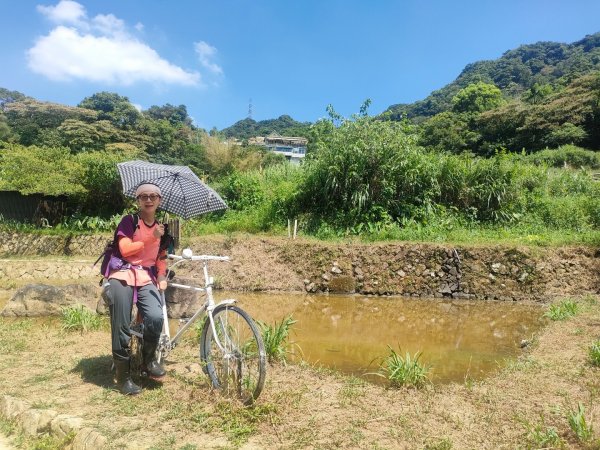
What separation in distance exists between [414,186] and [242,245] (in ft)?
18.2

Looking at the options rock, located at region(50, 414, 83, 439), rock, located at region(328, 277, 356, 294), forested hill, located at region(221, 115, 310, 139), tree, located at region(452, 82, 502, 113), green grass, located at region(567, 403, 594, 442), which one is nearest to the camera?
green grass, located at region(567, 403, 594, 442)

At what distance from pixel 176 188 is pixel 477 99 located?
4717cm

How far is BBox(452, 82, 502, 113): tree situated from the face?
152 ft

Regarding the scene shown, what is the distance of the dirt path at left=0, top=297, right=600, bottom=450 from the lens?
286 centimetres

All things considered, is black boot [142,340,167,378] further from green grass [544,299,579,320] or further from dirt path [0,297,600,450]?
green grass [544,299,579,320]

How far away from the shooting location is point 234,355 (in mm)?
3385

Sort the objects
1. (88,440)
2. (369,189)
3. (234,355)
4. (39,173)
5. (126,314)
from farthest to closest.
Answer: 1. (39,173)
2. (369,189)
3. (126,314)
4. (234,355)
5. (88,440)

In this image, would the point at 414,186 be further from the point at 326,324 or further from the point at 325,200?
the point at 326,324

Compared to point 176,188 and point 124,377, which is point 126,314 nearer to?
point 124,377

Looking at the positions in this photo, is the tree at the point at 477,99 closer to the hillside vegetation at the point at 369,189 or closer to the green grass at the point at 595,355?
the hillside vegetation at the point at 369,189

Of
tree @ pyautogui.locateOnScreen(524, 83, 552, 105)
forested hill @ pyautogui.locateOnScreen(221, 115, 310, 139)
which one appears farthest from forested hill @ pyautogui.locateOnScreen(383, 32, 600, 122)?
forested hill @ pyautogui.locateOnScreen(221, 115, 310, 139)

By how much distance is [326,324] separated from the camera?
296 inches

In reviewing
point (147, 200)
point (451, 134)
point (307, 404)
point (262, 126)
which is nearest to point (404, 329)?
point (307, 404)

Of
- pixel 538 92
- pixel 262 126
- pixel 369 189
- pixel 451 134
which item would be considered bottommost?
pixel 369 189
